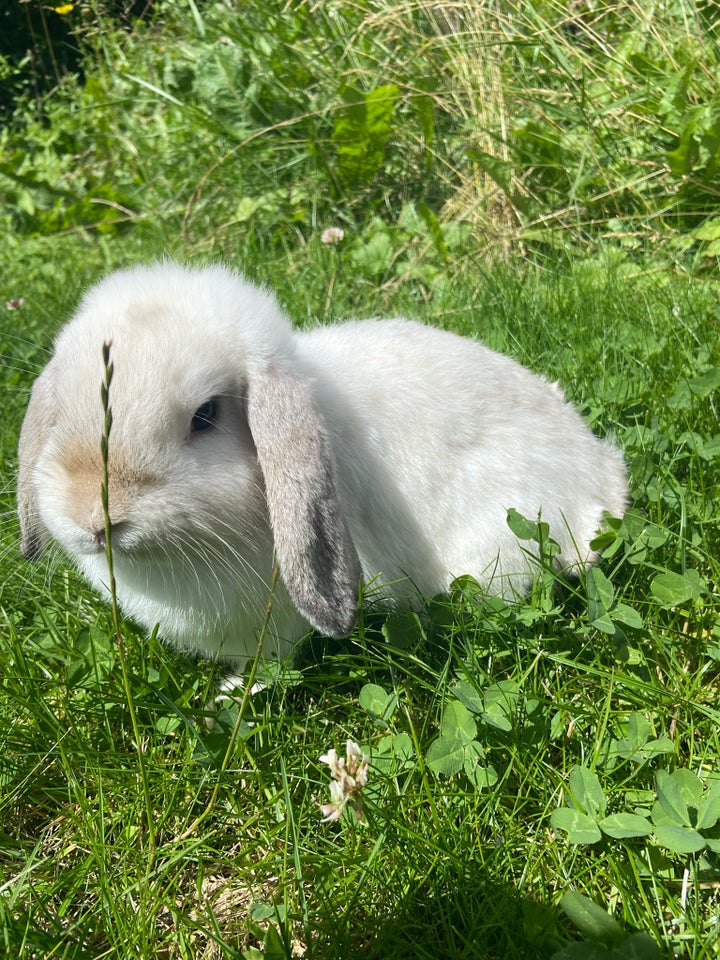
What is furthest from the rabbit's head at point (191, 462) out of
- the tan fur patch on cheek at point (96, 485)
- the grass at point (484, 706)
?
the grass at point (484, 706)

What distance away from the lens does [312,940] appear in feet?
5.07

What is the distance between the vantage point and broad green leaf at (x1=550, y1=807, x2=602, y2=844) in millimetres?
1597

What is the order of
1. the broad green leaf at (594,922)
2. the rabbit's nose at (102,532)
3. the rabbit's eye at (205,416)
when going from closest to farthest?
the broad green leaf at (594,922) < the rabbit's nose at (102,532) < the rabbit's eye at (205,416)

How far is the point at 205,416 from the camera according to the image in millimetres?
2012

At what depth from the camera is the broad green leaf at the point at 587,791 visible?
5.43 feet

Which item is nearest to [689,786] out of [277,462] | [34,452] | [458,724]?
[458,724]

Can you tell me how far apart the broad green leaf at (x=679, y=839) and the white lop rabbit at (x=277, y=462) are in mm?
780

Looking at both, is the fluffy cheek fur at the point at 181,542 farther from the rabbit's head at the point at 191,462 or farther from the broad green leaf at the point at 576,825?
the broad green leaf at the point at 576,825

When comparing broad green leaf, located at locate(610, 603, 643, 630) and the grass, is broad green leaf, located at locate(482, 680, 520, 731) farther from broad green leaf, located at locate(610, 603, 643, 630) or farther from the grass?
broad green leaf, located at locate(610, 603, 643, 630)

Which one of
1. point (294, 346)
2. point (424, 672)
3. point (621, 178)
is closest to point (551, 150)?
point (621, 178)

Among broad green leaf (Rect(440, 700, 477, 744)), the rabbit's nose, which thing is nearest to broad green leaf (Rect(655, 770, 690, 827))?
broad green leaf (Rect(440, 700, 477, 744))

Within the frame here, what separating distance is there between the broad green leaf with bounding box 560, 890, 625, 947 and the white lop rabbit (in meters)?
0.76

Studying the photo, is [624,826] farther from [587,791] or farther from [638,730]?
[638,730]

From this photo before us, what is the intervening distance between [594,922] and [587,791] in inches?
10.6
